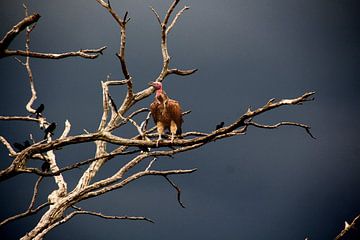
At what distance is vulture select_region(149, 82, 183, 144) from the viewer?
5.03 m

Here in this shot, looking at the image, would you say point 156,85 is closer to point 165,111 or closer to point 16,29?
→ point 165,111

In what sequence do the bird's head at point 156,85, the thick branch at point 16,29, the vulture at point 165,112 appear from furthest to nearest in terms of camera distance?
the vulture at point 165,112 < the bird's head at point 156,85 < the thick branch at point 16,29

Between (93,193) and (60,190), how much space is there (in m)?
0.75

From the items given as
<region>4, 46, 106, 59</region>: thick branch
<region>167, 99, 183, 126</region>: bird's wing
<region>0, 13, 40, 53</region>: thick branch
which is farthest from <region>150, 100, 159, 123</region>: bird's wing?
<region>0, 13, 40, 53</region>: thick branch

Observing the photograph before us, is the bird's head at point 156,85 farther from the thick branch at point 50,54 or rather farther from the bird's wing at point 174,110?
the thick branch at point 50,54

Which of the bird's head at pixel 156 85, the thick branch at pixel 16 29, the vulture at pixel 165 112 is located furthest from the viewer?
the vulture at pixel 165 112

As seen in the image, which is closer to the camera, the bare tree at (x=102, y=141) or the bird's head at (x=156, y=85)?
the bare tree at (x=102, y=141)

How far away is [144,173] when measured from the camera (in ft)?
13.8

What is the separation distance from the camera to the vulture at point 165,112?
503 centimetres

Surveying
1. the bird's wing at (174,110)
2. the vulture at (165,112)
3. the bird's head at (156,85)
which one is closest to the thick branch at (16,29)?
the bird's head at (156,85)

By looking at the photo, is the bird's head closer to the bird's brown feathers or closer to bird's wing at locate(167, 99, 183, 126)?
the bird's brown feathers

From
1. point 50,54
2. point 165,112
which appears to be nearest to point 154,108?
point 165,112

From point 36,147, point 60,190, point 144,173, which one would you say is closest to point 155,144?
point 36,147

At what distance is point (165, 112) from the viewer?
199 inches
